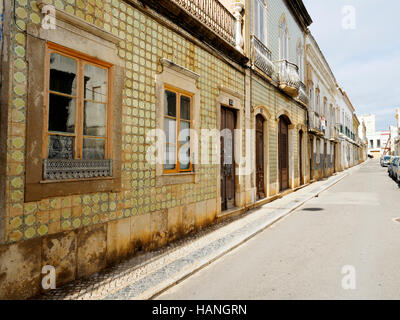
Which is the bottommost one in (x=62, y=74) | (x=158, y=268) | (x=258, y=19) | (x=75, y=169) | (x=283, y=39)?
(x=158, y=268)

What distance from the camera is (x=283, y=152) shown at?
1419cm

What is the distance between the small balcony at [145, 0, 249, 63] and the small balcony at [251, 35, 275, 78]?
0.89m

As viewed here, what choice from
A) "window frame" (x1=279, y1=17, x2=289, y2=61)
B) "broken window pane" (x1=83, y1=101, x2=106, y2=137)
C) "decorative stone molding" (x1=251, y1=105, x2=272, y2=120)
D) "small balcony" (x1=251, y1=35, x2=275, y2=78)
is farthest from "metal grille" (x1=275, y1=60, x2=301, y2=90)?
"broken window pane" (x1=83, y1=101, x2=106, y2=137)

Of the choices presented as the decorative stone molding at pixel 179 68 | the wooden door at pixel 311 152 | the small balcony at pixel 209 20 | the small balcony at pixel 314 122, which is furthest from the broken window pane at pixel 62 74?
the wooden door at pixel 311 152

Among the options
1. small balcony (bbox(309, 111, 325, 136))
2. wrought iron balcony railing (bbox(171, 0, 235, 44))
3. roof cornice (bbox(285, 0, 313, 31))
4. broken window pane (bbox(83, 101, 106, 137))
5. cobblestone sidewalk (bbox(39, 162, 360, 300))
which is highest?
roof cornice (bbox(285, 0, 313, 31))

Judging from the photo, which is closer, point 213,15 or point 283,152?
point 213,15

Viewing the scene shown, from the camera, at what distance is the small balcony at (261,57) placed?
10289 mm

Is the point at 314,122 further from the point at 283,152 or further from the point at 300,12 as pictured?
the point at 283,152

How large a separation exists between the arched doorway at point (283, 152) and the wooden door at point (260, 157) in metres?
2.41

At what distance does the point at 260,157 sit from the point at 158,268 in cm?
762

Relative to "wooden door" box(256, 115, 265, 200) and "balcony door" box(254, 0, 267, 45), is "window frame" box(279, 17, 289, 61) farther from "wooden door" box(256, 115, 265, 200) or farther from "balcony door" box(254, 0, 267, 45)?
"wooden door" box(256, 115, 265, 200)

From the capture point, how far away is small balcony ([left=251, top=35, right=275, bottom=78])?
10.3 metres

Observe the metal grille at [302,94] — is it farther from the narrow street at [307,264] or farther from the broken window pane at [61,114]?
the broken window pane at [61,114]

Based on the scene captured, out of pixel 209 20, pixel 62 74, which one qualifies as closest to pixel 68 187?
pixel 62 74
